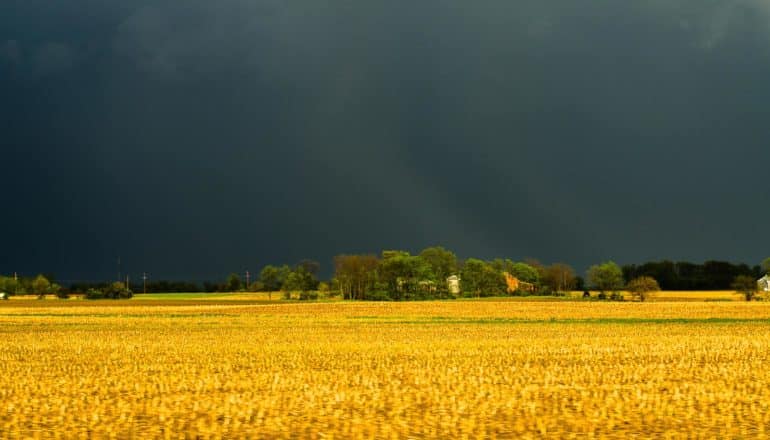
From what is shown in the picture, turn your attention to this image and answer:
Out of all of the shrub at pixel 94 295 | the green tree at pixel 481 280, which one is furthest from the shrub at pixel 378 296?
the shrub at pixel 94 295

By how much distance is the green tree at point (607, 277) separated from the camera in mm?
192625

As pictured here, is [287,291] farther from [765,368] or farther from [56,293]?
[765,368]

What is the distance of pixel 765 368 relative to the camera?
2998cm

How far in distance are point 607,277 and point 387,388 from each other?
177 meters

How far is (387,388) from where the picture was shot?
24125mm

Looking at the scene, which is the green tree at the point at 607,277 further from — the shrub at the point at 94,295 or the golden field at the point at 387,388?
the golden field at the point at 387,388

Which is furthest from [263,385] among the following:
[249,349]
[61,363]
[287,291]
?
[287,291]

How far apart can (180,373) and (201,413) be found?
31.1 feet

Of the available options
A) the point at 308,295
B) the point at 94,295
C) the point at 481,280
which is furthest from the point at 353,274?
the point at 94,295

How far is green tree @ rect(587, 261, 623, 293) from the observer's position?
193 metres

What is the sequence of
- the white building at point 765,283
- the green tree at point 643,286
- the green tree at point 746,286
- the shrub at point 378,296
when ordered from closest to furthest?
the green tree at point 746,286 → the green tree at point 643,286 → the shrub at point 378,296 → the white building at point 765,283

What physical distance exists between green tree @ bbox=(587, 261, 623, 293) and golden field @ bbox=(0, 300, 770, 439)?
150856 mm

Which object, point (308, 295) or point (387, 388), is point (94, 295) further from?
point (387, 388)

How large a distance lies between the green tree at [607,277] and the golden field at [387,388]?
15086 centimetres
